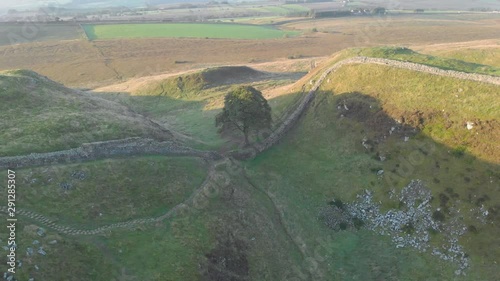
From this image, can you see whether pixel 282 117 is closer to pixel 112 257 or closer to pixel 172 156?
pixel 172 156

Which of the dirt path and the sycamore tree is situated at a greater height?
the sycamore tree

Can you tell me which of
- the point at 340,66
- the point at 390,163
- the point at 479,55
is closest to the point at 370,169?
the point at 390,163

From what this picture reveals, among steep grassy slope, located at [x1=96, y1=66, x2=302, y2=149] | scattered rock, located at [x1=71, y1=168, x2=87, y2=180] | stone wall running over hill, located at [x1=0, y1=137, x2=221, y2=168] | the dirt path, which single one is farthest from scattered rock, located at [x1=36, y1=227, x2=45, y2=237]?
the dirt path

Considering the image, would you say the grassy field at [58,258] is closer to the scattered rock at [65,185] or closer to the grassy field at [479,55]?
the scattered rock at [65,185]

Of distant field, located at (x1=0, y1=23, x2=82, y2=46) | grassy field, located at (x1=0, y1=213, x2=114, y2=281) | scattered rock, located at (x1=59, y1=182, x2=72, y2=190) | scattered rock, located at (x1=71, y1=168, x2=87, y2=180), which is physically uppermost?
distant field, located at (x1=0, y1=23, x2=82, y2=46)

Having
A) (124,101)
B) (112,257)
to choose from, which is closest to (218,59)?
(124,101)

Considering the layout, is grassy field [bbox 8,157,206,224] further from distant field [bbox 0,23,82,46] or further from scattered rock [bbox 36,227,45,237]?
distant field [bbox 0,23,82,46]

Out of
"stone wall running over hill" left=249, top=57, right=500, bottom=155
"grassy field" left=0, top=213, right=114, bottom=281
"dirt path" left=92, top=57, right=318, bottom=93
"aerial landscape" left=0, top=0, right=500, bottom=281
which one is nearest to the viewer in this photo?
"grassy field" left=0, top=213, right=114, bottom=281
